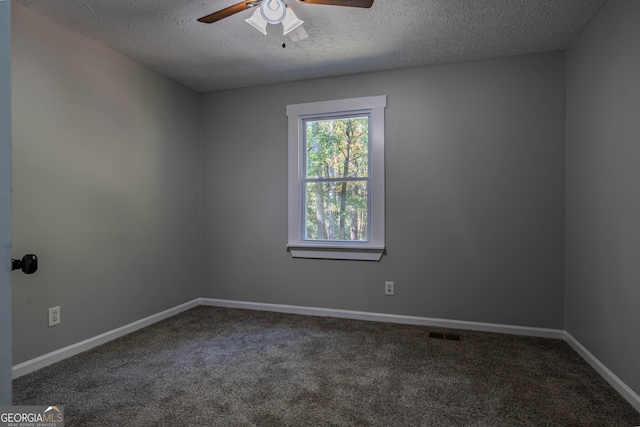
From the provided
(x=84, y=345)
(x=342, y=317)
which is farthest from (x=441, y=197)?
(x=84, y=345)

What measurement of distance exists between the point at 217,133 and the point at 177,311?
1948 mm

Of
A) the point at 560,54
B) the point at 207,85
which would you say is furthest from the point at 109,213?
the point at 560,54

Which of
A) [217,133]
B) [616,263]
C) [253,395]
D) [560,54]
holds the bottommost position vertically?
[253,395]

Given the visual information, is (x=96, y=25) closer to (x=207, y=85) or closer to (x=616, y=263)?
(x=207, y=85)

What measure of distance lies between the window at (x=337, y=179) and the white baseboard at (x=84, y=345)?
1.41m

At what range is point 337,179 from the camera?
3453 mm

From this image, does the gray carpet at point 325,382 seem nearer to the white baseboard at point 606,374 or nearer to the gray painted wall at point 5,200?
the white baseboard at point 606,374

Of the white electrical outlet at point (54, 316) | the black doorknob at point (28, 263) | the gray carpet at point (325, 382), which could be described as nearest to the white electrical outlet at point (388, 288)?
the gray carpet at point (325, 382)

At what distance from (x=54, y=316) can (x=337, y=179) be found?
2533 millimetres

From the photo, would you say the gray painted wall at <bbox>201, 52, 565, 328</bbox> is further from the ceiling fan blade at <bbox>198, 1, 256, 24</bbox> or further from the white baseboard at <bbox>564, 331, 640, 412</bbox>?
the ceiling fan blade at <bbox>198, 1, 256, 24</bbox>

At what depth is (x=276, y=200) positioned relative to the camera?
11.8ft

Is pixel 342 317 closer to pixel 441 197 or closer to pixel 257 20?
pixel 441 197

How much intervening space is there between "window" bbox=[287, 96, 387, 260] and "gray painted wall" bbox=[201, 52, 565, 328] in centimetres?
10

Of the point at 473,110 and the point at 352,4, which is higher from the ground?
the point at 352,4
